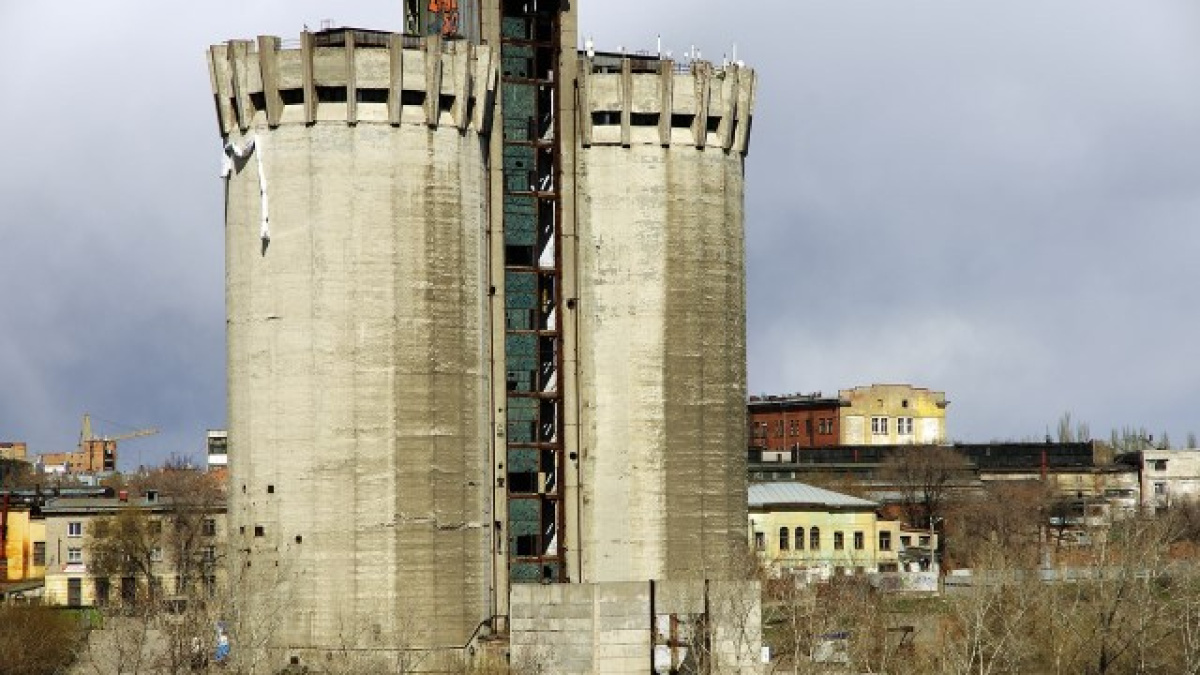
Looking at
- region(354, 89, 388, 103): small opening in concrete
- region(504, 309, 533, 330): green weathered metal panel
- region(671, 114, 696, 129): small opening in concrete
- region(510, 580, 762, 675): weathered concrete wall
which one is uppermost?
region(671, 114, 696, 129): small opening in concrete

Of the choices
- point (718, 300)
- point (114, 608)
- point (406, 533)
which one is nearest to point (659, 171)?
point (718, 300)

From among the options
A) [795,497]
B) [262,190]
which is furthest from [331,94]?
[795,497]

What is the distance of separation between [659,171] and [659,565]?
18.6 m

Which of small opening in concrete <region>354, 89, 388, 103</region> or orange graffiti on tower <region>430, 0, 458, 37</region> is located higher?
orange graffiti on tower <region>430, 0, 458, 37</region>

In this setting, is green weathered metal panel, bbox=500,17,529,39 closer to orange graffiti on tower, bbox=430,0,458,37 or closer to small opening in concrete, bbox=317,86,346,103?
orange graffiti on tower, bbox=430,0,458,37

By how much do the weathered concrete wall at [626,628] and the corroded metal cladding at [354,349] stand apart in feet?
10.8

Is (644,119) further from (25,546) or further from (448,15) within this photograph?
(25,546)

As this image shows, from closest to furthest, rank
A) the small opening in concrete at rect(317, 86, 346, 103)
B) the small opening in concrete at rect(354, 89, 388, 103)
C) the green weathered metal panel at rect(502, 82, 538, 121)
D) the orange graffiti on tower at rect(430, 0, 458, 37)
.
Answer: the small opening in concrete at rect(317, 86, 346, 103) → the small opening in concrete at rect(354, 89, 388, 103) → the green weathered metal panel at rect(502, 82, 538, 121) → the orange graffiti on tower at rect(430, 0, 458, 37)

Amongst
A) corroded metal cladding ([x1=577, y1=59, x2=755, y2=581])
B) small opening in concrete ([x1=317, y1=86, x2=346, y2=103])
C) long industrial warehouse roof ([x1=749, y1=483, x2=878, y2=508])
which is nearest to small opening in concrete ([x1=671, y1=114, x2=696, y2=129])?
corroded metal cladding ([x1=577, y1=59, x2=755, y2=581])

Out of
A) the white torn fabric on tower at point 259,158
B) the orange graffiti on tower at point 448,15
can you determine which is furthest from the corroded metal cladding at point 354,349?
the orange graffiti on tower at point 448,15

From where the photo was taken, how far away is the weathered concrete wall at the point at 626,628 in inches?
3937

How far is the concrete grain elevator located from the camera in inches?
3740

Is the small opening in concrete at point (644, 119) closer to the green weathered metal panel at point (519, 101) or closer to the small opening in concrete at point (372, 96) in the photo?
the green weathered metal panel at point (519, 101)

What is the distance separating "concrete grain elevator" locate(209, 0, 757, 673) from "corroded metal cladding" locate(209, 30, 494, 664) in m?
0.11
